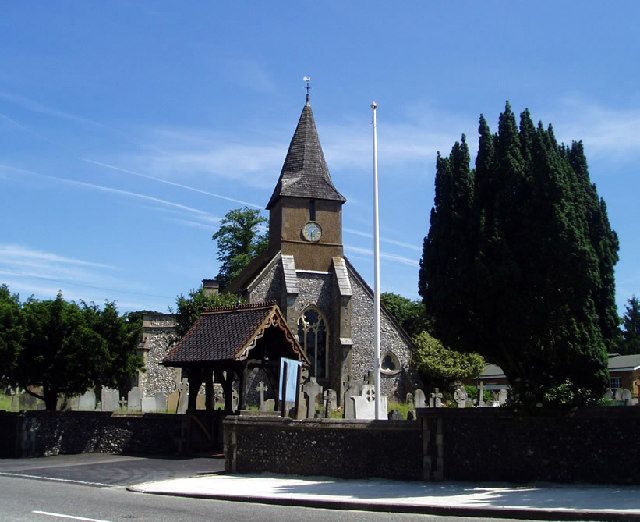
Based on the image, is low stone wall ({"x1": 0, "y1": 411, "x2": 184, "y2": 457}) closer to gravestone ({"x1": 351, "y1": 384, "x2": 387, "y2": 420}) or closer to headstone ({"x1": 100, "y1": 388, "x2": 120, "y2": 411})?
headstone ({"x1": 100, "y1": 388, "x2": 120, "y2": 411})

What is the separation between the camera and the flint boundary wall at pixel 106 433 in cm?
2153

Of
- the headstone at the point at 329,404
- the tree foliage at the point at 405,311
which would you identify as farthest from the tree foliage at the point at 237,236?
the headstone at the point at 329,404

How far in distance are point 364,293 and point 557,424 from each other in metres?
30.1

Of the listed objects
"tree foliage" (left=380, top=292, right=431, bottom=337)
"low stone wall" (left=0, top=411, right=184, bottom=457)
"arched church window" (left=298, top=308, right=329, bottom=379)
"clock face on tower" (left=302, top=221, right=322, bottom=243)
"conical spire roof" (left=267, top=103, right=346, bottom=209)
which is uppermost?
"conical spire roof" (left=267, top=103, right=346, bottom=209)

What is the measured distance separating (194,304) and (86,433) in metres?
19.0

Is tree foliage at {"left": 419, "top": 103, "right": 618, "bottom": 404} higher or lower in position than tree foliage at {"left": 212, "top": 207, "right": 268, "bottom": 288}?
lower

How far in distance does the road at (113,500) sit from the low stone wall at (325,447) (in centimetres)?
147

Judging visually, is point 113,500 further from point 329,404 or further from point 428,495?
point 329,404

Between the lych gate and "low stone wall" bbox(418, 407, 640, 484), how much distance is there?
7.65 meters

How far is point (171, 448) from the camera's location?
70.8 ft

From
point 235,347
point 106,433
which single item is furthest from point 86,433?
point 235,347

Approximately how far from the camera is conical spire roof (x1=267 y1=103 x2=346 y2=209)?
4416 cm

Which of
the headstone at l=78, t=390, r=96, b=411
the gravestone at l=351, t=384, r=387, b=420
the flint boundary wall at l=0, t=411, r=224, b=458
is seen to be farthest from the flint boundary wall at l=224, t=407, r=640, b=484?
the headstone at l=78, t=390, r=96, b=411

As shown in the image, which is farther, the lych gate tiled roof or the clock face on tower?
the clock face on tower
